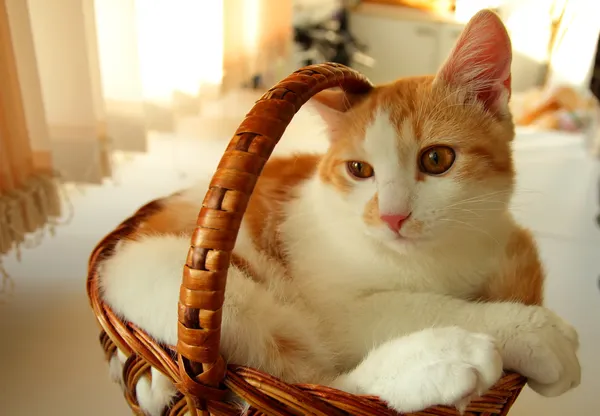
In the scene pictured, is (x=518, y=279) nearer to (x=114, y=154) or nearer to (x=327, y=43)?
(x=114, y=154)

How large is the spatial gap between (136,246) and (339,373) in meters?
0.33

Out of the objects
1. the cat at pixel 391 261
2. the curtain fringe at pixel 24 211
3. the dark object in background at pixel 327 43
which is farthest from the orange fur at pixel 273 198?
the dark object in background at pixel 327 43

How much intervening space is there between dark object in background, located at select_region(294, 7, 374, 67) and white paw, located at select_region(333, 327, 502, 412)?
312 cm

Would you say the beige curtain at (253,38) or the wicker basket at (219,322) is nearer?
the wicker basket at (219,322)

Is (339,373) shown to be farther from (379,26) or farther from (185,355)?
(379,26)

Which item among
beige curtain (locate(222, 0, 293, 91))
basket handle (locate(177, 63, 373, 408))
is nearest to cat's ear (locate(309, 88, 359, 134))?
basket handle (locate(177, 63, 373, 408))

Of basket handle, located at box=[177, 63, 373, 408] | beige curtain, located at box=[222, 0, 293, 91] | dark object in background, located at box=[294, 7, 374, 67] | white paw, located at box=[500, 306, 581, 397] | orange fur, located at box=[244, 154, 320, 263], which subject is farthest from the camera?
dark object in background, located at box=[294, 7, 374, 67]

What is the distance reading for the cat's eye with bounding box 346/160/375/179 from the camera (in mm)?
723

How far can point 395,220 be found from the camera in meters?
0.65

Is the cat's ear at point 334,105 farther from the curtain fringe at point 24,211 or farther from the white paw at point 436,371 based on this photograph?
the curtain fringe at point 24,211

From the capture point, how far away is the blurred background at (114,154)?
907 millimetres

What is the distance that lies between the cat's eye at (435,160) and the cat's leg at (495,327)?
0.18 metres

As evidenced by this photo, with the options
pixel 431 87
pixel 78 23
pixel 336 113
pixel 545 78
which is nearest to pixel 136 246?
pixel 336 113

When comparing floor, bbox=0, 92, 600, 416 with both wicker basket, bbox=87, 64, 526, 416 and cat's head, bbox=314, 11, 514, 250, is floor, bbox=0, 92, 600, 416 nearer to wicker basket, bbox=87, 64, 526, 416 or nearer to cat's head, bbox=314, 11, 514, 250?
cat's head, bbox=314, 11, 514, 250
